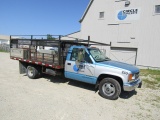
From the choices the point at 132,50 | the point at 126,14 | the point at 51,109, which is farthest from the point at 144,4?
the point at 51,109

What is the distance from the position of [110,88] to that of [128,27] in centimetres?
1132

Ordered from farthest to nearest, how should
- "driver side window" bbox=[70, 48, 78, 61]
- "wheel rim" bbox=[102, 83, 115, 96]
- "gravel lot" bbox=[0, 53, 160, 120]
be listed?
1. "driver side window" bbox=[70, 48, 78, 61]
2. "wheel rim" bbox=[102, 83, 115, 96]
3. "gravel lot" bbox=[0, 53, 160, 120]

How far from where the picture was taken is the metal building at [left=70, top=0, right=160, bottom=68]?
14.2m

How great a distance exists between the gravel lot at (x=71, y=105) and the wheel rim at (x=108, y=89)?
1.07ft

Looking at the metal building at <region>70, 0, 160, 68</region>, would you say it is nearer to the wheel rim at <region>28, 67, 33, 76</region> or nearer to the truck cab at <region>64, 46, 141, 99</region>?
the truck cab at <region>64, 46, 141, 99</region>

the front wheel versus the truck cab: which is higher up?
the truck cab

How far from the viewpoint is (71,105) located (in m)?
5.12

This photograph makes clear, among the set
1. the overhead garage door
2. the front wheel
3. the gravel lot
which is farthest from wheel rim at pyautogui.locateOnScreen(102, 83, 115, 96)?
the overhead garage door

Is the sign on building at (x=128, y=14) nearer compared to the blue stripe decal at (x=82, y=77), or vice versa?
the blue stripe decal at (x=82, y=77)

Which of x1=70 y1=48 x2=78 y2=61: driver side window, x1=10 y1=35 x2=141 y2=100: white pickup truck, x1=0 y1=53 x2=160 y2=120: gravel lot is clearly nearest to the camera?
x1=0 y1=53 x2=160 y2=120: gravel lot

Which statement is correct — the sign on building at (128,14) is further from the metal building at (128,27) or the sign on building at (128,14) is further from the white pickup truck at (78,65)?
the white pickup truck at (78,65)

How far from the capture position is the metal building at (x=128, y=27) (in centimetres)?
1419

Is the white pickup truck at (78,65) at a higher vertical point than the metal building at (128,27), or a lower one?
lower

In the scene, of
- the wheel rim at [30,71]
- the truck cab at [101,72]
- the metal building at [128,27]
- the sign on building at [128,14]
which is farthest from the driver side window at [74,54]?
the sign on building at [128,14]
